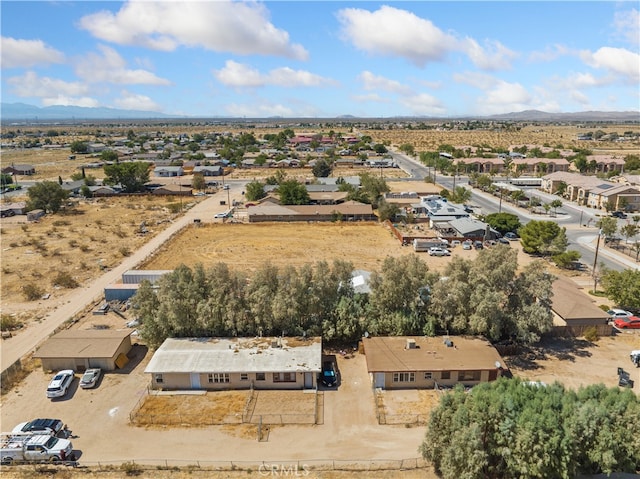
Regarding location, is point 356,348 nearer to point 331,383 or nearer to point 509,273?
point 331,383

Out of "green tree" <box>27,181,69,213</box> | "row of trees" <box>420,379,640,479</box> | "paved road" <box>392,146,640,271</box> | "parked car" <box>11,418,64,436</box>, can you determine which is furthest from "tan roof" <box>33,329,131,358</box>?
"green tree" <box>27,181,69,213</box>

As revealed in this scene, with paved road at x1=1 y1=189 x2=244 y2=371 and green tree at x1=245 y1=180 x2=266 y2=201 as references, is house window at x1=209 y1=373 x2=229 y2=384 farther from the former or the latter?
green tree at x1=245 y1=180 x2=266 y2=201

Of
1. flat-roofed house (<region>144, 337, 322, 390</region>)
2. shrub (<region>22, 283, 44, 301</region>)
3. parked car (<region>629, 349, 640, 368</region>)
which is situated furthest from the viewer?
shrub (<region>22, 283, 44, 301</region>)

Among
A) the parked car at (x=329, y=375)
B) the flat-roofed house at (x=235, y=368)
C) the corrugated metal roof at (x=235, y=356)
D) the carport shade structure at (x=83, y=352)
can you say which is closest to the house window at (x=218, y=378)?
the flat-roofed house at (x=235, y=368)

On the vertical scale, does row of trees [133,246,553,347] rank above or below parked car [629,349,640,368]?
above

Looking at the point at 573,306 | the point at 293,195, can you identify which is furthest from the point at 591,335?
the point at 293,195
